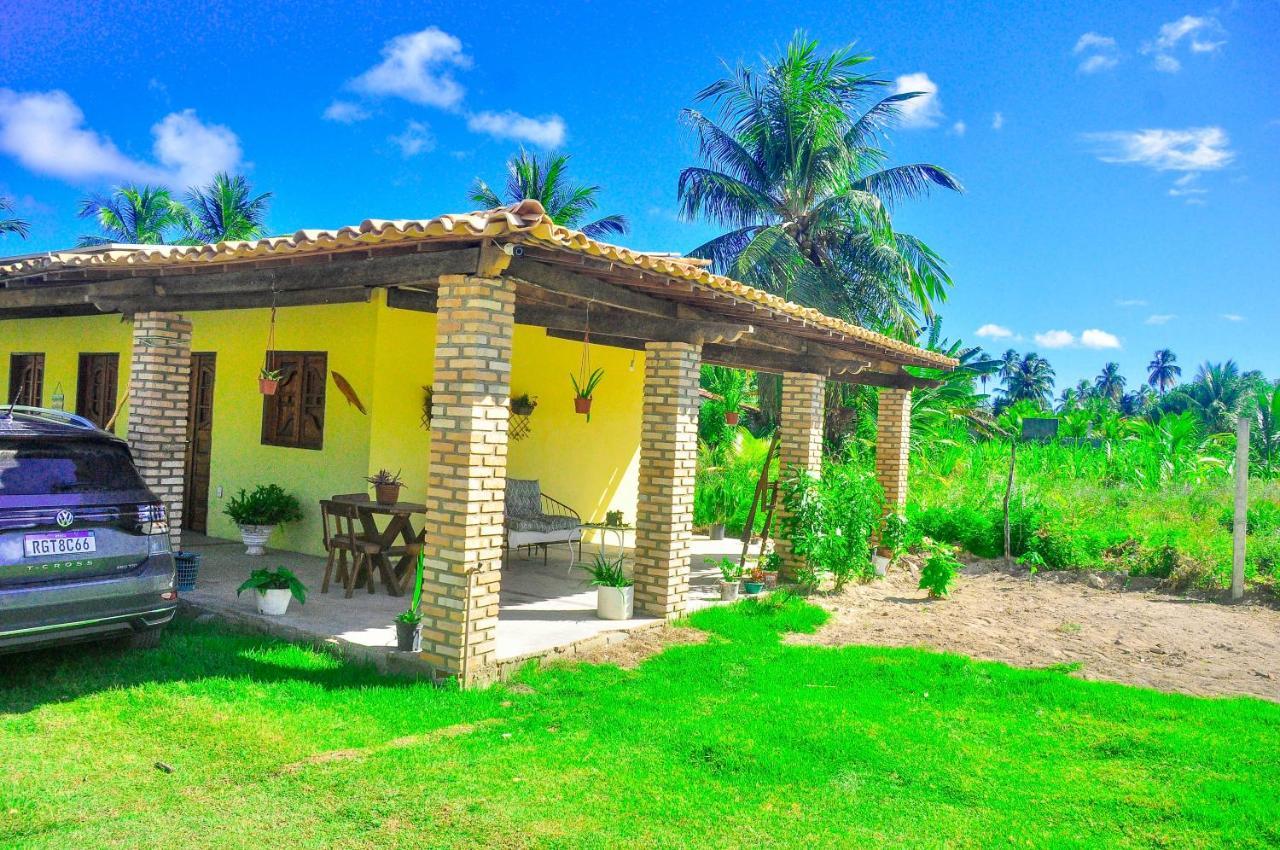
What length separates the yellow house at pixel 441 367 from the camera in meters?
5.73

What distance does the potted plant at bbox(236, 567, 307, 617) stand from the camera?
6.91 meters

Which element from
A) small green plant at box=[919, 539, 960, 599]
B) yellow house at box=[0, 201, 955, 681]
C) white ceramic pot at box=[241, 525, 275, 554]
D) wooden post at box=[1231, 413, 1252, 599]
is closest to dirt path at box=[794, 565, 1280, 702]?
small green plant at box=[919, 539, 960, 599]

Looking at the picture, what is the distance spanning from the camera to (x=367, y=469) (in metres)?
9.46

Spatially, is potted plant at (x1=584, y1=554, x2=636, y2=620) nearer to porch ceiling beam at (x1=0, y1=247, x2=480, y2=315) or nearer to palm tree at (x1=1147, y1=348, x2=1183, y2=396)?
porch ceiling beam at (x1=0, y1=247, x2=480, y2=315)

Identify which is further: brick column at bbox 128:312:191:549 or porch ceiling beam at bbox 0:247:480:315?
brick column at bbox 128:312:191:549

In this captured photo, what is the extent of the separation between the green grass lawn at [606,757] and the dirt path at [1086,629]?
885 millimetres

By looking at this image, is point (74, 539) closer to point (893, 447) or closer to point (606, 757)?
point (606, 757)

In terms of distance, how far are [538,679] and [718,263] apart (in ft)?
59.9

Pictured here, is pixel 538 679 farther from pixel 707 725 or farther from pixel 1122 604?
pixel 1122 604

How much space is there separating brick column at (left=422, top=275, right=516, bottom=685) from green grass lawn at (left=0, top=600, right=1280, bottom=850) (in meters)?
0.41

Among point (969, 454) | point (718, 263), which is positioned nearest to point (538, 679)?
point (969, 454)

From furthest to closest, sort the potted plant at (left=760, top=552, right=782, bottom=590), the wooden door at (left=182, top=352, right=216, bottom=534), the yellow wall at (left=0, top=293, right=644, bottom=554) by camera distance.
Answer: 1. the wooden door at (left=182, top=352, right=216, bottom=534)
2. the potted plant at (left=760, top=552, right=782, bottom=590)
3. the yellow wall at (left=0, top=293, right=644, bottom=554)

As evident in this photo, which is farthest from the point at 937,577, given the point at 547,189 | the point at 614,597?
the point at 547,189

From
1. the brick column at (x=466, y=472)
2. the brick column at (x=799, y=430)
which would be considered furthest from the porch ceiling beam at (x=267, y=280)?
the brick column at (x=799, y=430)
